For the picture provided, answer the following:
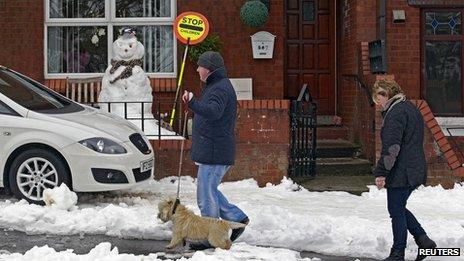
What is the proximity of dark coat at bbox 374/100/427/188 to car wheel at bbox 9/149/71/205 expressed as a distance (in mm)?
3892

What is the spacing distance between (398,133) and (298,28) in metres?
7.85

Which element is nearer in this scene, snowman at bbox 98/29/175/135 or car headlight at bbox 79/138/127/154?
car headlight at bbox 79/138/127/154

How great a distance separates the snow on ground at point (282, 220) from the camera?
282 inches

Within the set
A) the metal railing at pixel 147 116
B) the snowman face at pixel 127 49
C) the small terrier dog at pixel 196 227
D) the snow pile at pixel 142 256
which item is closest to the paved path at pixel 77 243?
the snow pile at pixel 142 256

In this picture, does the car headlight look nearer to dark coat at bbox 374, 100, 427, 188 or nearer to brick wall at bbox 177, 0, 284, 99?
dark coat at bbox 374, 100, 427, 188

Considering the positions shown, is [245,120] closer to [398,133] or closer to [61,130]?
[61,130]

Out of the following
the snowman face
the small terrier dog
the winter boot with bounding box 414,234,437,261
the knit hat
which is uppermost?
the snowman face

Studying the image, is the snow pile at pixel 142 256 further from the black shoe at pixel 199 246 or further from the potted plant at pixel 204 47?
the potted plant at pixel 204 47

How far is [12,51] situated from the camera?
13273 mm

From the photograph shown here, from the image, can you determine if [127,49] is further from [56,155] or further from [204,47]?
[56,155]

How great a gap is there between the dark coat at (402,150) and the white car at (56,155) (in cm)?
348

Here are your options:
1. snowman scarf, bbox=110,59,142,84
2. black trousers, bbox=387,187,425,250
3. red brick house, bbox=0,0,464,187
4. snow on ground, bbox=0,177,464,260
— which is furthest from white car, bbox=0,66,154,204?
red brick house, bbox=0,0,464,187

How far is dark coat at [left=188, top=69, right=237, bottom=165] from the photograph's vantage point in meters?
6.73

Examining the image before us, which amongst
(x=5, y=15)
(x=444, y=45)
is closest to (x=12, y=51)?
(x=5, y=15)
